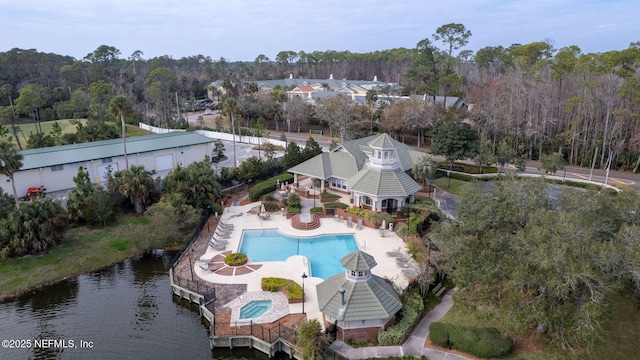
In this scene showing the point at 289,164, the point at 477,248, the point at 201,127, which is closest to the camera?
the point at 477,248

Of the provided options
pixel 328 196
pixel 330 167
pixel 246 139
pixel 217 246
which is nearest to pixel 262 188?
pixel 328 196

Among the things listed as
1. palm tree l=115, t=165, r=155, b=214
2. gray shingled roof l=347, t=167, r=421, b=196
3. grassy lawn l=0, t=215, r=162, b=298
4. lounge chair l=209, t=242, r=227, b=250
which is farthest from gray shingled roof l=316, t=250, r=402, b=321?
palm tree l=115, t=165, r=155, b=214

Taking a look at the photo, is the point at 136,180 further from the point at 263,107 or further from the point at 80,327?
the point at 263,107

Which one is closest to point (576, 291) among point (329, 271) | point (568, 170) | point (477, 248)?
point (477, 248)

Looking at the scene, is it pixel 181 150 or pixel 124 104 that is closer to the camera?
pixel 124 104

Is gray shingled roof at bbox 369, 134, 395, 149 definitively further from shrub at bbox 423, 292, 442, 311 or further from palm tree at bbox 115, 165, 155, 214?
palm tree at bbox 115, 165, 155, 214

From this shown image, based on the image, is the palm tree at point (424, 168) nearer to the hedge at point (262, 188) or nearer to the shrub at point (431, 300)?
the hedge at point (262, 188)
